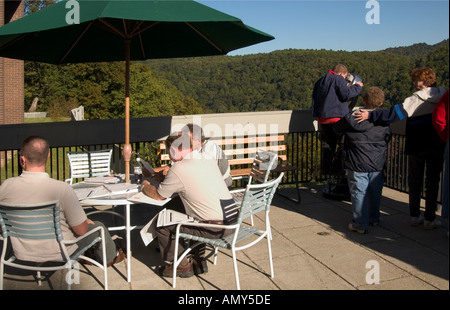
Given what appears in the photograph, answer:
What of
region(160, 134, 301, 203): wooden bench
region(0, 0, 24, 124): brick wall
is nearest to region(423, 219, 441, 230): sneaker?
region(160, 134, 301, 203): wooden bench

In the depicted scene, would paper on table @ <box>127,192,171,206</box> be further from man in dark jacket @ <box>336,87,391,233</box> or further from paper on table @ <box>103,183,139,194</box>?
man in dark jacket @ <box>336,87,391,233</box>

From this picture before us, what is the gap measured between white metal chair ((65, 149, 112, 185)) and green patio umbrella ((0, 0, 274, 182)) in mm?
1230

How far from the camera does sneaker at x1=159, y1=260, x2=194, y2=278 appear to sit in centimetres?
409

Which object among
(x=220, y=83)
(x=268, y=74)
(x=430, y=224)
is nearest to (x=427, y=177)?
(x=430, y=224)

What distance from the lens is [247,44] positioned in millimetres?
5348

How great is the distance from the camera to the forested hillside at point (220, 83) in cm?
5000

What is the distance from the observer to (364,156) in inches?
200

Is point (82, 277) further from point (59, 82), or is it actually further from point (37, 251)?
point (59, 82)

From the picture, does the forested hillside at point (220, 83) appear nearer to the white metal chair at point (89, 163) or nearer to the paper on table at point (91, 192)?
the white metal chair at point (89, 163)

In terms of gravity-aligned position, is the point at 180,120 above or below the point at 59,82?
below

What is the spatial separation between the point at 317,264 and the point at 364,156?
1.39 metres

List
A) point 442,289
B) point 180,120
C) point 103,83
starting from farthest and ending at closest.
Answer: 1. point 103,83
2. point 180,120
3. point 442,289

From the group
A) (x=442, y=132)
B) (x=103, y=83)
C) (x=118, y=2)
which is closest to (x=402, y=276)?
(x=442, y=132)

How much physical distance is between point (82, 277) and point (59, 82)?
54.7m
